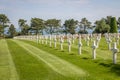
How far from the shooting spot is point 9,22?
134 m

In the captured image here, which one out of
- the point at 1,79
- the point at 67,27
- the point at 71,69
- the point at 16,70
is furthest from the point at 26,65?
the point at 67,27

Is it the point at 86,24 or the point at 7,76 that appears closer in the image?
the point at 7,76

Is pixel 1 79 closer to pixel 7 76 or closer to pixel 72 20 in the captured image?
pixel 7 76

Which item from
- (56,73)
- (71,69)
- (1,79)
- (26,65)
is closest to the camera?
(1,79)

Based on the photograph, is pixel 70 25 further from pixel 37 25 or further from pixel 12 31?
pixel 12 31

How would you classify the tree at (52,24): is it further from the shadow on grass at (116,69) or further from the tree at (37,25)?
the shadow on grass at (116,69)

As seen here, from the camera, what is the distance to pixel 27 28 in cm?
12925

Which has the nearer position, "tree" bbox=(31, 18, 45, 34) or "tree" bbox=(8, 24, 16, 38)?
"tree" bbox=(31, 18, 45, 34)

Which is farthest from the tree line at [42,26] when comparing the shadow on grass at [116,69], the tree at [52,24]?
the shadow on grass at [116,69]

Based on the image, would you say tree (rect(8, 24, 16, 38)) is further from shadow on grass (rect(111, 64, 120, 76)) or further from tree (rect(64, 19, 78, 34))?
shadow on grass (rect(111, 64, 120, 76))

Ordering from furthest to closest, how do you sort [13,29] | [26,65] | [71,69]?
1. [13,29]
2. [26,65]
3. [71,69]

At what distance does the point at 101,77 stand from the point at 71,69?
7.85 feet

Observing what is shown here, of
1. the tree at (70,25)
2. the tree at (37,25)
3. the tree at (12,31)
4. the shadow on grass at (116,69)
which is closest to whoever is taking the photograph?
the shadow on grass at (116,69)

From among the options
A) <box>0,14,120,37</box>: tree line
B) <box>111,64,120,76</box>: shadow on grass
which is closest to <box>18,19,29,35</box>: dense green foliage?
<box>0,14,120,37</box>: tree line
